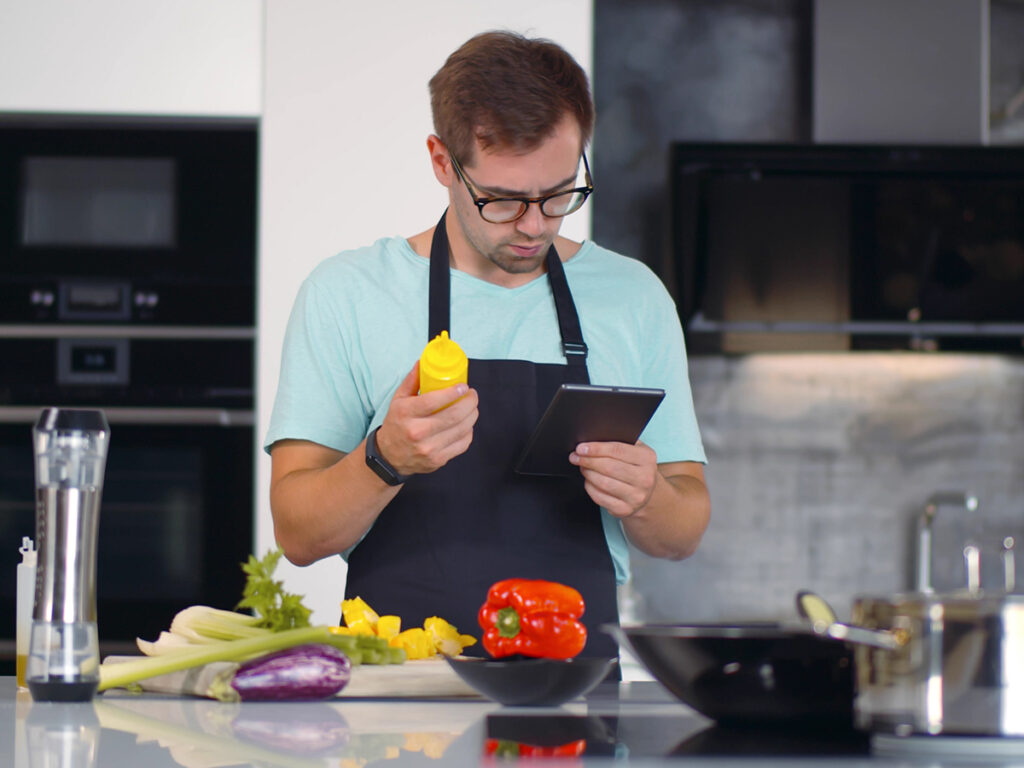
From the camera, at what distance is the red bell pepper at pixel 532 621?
111 cm

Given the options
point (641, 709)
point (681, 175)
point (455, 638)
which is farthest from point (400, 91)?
point (641, 709)

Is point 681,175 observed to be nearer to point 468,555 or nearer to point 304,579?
point 304,579

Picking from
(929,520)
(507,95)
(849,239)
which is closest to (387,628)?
(507,95)

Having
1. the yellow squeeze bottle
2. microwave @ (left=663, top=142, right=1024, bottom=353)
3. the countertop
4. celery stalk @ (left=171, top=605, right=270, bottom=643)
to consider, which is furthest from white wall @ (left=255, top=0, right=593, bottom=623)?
the countertop

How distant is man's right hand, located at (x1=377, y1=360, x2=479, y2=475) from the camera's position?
1296mm

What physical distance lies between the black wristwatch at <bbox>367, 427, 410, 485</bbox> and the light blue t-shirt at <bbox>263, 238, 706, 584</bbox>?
218 mm

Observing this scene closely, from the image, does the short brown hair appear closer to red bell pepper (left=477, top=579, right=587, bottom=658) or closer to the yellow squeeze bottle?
the yellow squeeze bottle

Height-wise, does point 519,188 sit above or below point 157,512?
above

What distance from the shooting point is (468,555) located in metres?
1.59

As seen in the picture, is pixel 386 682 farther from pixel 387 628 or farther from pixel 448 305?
pixel 448 305

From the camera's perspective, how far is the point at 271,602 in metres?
1.18

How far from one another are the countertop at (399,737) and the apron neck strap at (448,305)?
68 cm

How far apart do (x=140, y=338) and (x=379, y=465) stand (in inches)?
52.4

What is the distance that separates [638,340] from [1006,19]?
225cm
